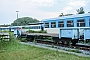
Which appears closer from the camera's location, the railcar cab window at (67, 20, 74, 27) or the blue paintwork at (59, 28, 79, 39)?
the blue paintwork at (59, 28, 79, 39)

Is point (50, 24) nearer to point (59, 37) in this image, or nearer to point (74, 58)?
point (59, 37)

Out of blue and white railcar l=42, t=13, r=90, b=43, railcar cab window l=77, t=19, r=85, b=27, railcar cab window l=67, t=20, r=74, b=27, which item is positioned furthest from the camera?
railcar cab window l=67, t=20, r=74, b=27

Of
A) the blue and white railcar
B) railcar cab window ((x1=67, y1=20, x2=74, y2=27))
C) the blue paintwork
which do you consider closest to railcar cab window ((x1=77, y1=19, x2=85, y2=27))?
the blue and white railcar

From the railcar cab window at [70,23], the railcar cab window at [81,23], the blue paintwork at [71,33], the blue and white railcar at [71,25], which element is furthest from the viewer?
the railcar cab window at [70,23]

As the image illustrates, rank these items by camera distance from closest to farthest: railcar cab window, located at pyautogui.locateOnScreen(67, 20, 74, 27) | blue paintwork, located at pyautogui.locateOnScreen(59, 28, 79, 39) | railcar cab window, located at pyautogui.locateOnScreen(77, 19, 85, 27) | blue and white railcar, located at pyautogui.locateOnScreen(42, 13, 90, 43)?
blue paintwork, located at pyautogui.locateOnScreen(59, 28, 79, 39) → blue and white railcar, located at pyautogui.locateOnScreen(42, 13, 90, 43) → railcar cab window, located at pyautogui.locateOnScreen(77, 19, 85, 27) → railcar cab window, located at pyautogui.locateOnScreen(67, 20, 74, 27)

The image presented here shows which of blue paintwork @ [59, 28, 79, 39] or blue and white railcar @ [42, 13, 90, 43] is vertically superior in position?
blue and white railcar @ [42, 13, 90, 43]

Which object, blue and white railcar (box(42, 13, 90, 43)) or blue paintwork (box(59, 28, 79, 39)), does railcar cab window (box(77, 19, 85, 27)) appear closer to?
blue and white railcar (box(42, 13, 90, 43))

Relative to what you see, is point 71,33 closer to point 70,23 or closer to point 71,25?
point 71,25

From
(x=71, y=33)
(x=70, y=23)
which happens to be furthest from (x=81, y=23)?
(x=71, y=33)

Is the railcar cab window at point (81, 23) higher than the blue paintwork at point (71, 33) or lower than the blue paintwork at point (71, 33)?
higher

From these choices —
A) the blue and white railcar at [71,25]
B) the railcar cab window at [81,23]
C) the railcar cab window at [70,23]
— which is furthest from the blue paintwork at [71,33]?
the railcar cab window at [70,23]

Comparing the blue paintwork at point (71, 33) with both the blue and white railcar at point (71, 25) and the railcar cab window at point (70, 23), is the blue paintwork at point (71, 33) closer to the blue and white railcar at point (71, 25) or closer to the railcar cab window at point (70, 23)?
the blue and white railcar at point (71, 25)

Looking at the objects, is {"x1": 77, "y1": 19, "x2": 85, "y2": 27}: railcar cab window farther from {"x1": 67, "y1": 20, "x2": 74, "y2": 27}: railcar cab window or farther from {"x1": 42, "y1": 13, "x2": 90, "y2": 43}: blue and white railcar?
{"x1": 67, "y1": 20, "x2": 74, "y2": 27}: railcar cab window

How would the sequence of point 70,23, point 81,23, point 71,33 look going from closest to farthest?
point 71,33 < point 81,23 < point 70,23
